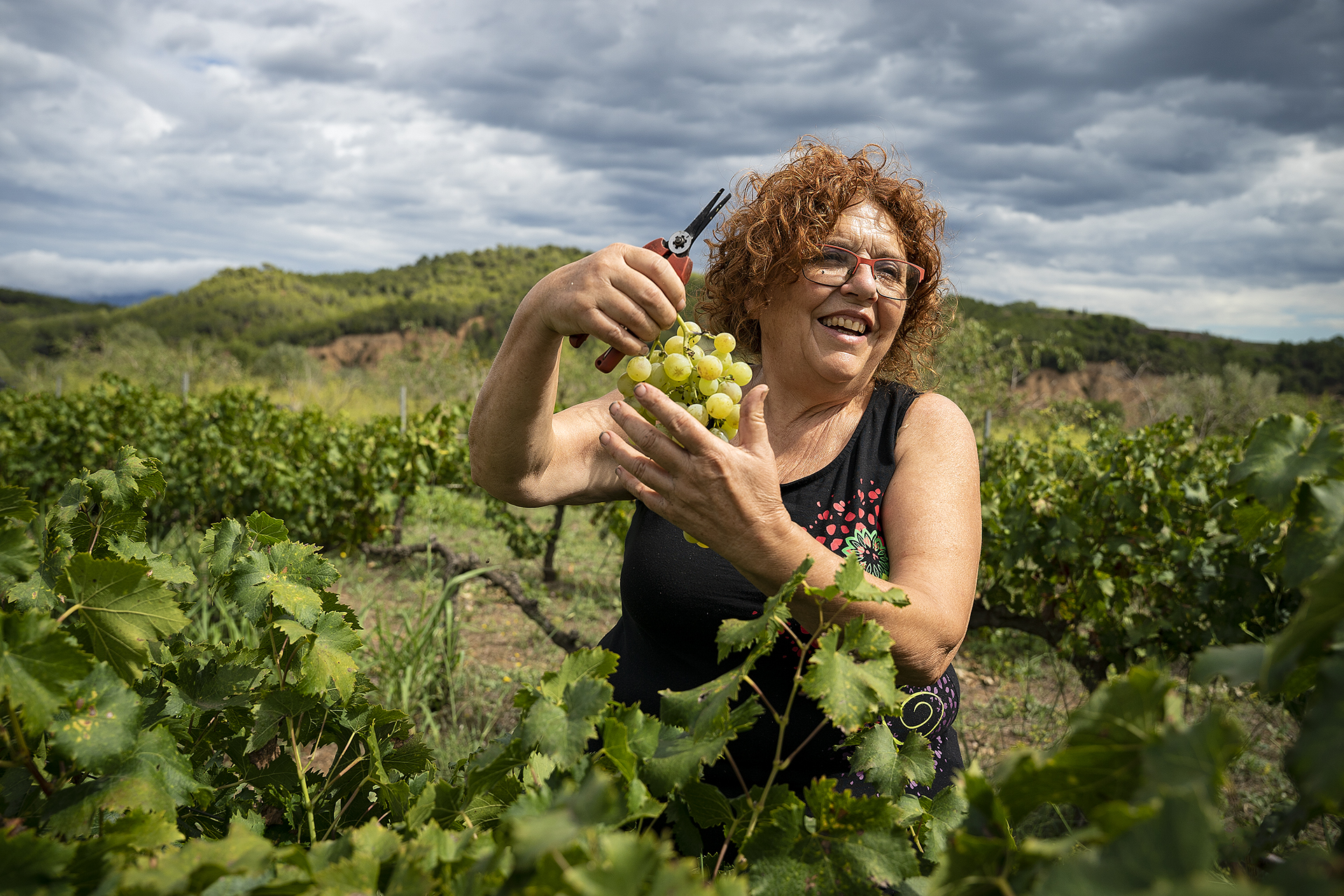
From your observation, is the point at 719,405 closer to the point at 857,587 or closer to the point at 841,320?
the point at 857,587

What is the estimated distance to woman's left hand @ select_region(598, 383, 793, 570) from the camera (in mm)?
1186

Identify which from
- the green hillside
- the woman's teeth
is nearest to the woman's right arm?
the woman's teeth

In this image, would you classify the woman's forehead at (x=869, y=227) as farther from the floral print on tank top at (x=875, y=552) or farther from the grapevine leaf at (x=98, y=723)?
the grapevine leaf at (x=98, y=723)

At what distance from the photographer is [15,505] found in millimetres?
824

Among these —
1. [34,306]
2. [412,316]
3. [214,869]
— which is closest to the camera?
[214,869]

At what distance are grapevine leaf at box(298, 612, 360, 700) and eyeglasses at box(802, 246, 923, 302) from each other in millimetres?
1425

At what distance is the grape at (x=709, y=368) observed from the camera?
1.25m

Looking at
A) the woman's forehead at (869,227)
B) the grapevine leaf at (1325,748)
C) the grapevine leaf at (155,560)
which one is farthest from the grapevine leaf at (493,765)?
the woman's forehead at (869,227)

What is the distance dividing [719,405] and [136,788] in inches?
34.7

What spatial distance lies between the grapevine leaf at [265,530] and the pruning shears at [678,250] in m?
0.64

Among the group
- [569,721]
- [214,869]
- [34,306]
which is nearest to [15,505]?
[214,869]

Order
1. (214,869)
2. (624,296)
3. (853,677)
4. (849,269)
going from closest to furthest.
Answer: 1. (214,869)
2. (853,677)
3. (624,296)
4. (849,269)

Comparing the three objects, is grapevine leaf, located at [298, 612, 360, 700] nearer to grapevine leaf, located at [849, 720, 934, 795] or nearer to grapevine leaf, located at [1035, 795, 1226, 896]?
grapevine leaf, located at [849, 720, 934, 795]

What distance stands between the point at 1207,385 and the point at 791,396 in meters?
33.4
